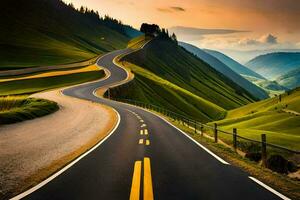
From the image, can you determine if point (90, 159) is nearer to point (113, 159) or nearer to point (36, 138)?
point (113, 159)

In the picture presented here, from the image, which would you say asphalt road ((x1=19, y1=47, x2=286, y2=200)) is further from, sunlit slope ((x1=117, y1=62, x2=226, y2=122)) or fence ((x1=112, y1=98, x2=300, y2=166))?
sunlit slope ((x1=117, y1=62, x2=226, y2=122))

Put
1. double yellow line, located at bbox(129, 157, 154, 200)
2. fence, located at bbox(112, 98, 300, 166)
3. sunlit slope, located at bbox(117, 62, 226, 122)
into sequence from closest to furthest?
double yellow line, located at bbox(129, 157, 154, 200)
fence, located at bbox(112, 98, 300, 166)
sunlit slope, located at bbox(117, 62, 226, 122)

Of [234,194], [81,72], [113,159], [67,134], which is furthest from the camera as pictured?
[81,72]

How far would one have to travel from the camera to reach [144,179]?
11656mm

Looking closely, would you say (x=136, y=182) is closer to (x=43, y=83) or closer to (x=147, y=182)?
(x=147, y=182)

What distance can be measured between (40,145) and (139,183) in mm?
9162

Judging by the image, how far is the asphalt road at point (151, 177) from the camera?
32.8 feet

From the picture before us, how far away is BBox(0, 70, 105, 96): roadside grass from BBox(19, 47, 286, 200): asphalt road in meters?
53.6

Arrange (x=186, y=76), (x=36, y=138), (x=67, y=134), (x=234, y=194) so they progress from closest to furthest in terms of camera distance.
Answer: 1. (x=234, y=194)
2. (x=36, y=138)
3. (x=67, y=134)
4. (x=186, y=76)

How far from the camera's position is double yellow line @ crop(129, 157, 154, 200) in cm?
973

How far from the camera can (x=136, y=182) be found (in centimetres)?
1128

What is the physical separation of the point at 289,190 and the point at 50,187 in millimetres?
7374

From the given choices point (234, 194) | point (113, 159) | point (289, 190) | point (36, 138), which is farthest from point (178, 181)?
point (36, 138)

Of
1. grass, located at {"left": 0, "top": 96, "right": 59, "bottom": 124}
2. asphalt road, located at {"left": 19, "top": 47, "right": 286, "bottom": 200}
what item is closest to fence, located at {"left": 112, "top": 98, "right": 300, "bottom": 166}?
asphalt road, located at {"left": 19, "top": 47, "right": 286, "bottom": 200}
